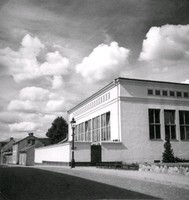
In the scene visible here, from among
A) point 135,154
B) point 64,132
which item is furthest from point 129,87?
point 64,132

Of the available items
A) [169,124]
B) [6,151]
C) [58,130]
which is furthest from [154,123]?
[6,151]

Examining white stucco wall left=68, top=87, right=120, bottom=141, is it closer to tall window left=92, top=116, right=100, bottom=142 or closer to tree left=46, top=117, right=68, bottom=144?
tall window left=92, top=116, right=100, bottom=142

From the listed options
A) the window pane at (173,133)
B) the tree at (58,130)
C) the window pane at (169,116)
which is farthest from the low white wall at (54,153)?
the tree at (58,130)

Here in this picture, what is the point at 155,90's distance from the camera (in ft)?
125

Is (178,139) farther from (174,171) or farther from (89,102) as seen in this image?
(174,171)

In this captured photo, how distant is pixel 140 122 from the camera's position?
121 feet

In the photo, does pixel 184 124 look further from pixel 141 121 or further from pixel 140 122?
pixel 140 122

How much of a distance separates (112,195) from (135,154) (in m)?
26.6

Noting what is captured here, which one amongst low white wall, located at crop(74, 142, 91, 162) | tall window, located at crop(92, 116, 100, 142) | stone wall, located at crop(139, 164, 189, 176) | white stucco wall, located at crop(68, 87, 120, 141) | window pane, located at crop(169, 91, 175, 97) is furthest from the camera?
tall window, located at crop(92, 116, 100, 142)

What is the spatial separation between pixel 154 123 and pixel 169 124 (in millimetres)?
2283

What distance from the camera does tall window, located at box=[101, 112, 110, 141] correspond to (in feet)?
131

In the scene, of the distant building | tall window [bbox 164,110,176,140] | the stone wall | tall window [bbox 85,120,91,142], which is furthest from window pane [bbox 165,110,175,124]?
the distant building

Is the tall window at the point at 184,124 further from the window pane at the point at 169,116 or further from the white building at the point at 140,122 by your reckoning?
the window pane at the point at 169,116

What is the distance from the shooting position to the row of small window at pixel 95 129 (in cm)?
4044
